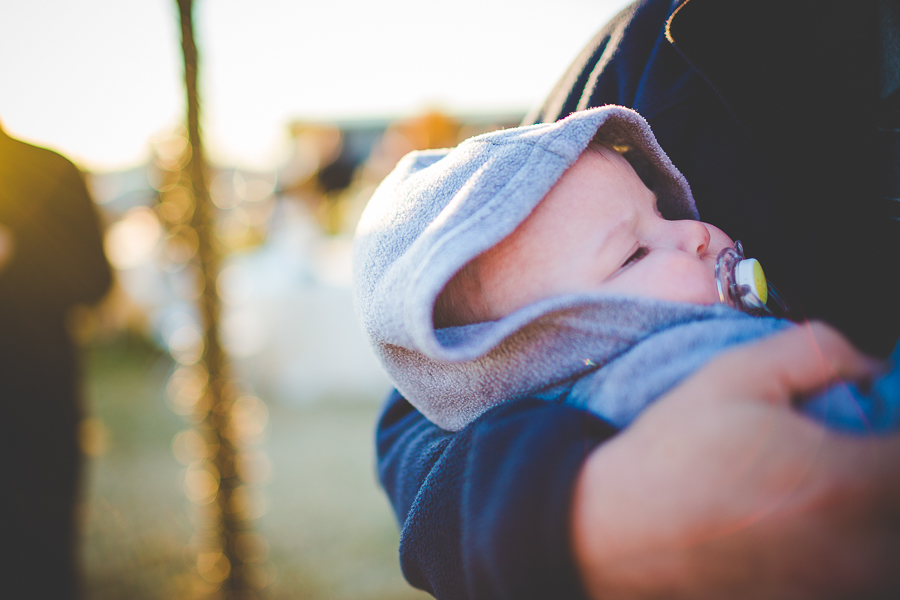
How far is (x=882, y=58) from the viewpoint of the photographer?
0.42m

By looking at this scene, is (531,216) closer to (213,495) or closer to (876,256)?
(876,256)

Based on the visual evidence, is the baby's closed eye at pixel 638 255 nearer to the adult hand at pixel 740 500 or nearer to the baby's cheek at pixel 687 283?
the baby's cheek at pixel 687 283

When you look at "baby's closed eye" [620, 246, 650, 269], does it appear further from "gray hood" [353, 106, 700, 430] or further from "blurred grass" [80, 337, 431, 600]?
"blurred grass" [80, 337, 431, 600]

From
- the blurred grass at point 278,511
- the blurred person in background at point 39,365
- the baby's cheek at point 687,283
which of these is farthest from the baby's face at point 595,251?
the blurred grass at point 278,511

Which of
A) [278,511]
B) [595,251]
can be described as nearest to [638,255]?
[595,251]

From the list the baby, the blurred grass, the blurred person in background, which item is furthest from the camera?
the blurred grass

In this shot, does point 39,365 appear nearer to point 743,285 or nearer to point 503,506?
point 503,506

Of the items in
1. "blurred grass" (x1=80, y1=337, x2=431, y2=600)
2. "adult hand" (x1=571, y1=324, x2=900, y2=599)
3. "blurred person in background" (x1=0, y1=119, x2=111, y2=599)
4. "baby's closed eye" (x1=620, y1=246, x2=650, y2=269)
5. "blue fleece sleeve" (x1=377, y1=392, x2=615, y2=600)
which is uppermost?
"baby's closed eye" (x1=620, y1=246, x2=650, y2=269)

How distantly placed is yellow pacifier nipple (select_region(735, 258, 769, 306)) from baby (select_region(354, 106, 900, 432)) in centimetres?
2

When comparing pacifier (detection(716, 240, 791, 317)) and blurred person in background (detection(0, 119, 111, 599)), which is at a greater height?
pacifier (detection(716, 240, 791, 317))

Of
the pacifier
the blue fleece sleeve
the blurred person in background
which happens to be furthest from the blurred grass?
the pacifier

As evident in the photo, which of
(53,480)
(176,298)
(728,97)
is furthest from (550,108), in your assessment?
(176,298)

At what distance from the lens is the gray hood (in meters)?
0.38

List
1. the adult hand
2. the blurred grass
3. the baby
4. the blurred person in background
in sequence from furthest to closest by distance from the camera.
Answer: the blurred grass, the blurred person in background, the baby, the adult hand
